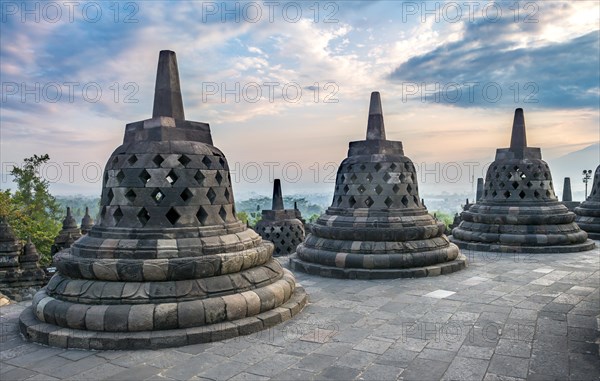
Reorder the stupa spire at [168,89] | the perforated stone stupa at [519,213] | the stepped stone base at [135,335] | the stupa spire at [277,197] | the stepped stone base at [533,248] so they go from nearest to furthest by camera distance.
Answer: the stepped stone base at [135,335] → the stupa spire at [168,89] → the stepped stone base at [533,248] → the perforated stone stupa at [519,213] → the stupa spire at [277,197]

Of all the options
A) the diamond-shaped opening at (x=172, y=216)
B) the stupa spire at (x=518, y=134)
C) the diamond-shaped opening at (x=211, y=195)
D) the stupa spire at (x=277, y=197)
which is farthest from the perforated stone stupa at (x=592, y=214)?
the diamond-shaped opening at (x=172, y=216)

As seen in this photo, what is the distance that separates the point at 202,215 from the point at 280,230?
33.9 feet

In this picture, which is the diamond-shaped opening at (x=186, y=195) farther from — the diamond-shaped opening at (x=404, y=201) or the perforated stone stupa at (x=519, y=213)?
the perforated stone stupa at (x=519, y=213)

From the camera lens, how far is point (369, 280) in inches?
359

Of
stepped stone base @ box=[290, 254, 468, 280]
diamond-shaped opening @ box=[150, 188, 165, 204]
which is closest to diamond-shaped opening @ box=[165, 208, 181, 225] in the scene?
diamond-shaped opening @ box=[150, 188, 165, 204]

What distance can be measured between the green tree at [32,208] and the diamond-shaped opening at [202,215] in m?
34.7

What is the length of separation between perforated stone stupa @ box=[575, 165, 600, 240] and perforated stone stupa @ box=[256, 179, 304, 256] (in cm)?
1014

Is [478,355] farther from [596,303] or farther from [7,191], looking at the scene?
[7,191]

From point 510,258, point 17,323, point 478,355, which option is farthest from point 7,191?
point 478,355

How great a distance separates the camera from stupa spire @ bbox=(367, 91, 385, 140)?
35.7ft

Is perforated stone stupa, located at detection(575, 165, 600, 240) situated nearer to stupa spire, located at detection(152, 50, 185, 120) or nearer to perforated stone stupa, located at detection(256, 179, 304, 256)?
perforated stone stupa, located at detection(256, 179, 304, 256)

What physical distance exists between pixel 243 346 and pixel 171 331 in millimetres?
928

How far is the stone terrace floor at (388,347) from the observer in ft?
14.6

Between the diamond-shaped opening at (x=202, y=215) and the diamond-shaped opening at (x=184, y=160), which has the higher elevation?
the diamond-shaped opening at (x=184, y=160)
